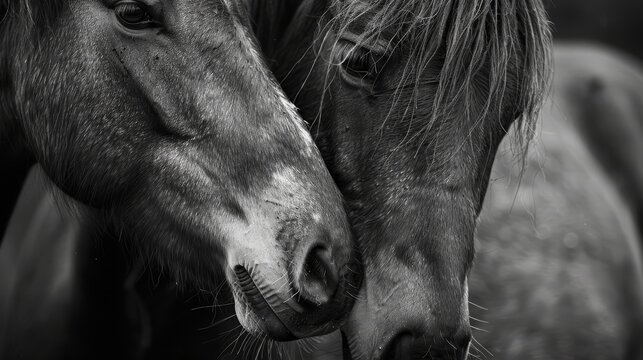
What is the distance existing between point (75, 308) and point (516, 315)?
2.01 meters

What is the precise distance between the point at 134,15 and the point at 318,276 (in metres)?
0.85

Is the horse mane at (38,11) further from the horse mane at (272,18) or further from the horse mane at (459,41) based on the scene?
the horse mane at (459,41)

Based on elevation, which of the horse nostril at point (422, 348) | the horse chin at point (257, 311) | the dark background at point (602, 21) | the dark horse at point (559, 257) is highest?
the horse chin at point (257, 311)

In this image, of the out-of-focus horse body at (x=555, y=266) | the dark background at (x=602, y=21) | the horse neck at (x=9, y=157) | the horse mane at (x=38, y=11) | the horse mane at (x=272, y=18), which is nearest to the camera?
the horse mane at (x=38, y=11)

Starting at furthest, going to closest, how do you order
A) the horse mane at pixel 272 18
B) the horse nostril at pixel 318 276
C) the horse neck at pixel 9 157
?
the horse mane at pixel 272 18, the horse neck at pixel 9 157, the horse nostril at pixel 318 276

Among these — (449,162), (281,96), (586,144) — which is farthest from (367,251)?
(586,144)

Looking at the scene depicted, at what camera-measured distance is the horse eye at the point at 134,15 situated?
238cm

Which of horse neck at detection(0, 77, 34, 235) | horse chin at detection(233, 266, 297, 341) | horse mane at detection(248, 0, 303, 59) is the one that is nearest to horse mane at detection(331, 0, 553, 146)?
horse mane at detection(248, 0, 303, 59)

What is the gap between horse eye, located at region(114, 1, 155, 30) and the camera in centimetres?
238

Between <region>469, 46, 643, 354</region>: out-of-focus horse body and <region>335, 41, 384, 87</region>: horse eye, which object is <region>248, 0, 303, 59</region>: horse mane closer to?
<region>335, 41, 384, 87</region>: horse eye

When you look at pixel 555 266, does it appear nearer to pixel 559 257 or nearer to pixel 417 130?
pixel 559 257

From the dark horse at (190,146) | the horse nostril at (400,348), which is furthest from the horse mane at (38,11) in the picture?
the horse nostril at (400,348)

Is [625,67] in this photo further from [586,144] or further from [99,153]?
[99,153]

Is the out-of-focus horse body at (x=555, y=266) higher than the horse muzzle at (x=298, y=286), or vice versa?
the horse muzzle at (x=298, y=286)
